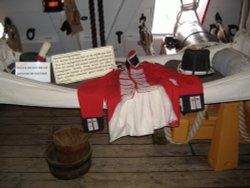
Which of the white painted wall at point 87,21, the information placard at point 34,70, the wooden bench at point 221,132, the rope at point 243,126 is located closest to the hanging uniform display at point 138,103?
the information placard at point 34,70

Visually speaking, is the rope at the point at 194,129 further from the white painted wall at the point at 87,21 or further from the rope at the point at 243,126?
the white painted wall at the point at 87,21

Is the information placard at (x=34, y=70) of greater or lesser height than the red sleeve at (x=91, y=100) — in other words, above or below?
above

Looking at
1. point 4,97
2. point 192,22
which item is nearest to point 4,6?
point 4,97

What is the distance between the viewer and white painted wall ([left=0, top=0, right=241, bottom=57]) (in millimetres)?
2316

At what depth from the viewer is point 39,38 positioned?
8.63 ft

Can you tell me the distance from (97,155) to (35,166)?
1.34ft

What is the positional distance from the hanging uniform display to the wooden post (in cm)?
34

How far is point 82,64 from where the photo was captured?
4.24 ft

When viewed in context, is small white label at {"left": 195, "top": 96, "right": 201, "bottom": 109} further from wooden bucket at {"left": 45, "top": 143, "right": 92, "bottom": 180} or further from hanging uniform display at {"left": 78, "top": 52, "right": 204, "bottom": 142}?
wooden bucket at {"left": 45, "top": 143, "right": 92, "bottom": 180}

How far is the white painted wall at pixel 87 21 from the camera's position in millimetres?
2316

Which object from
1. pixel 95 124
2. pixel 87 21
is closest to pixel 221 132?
pixel 95 124

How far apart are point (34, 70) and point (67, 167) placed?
590mm

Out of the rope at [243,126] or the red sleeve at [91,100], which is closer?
the red sleeve at [91,100]

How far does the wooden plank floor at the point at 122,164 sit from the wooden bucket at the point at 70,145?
6.3 inches
